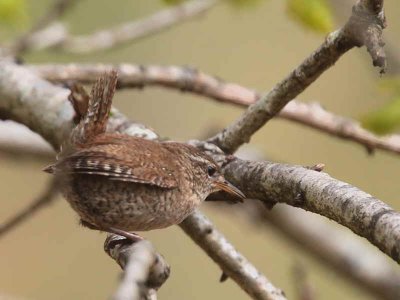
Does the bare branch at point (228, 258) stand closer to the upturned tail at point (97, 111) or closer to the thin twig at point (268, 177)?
the thin twig at point (268, 177)

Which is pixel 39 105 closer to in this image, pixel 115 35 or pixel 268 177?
pixel 268 177

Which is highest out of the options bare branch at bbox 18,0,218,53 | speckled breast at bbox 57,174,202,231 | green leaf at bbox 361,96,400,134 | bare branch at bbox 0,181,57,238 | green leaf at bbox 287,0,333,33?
green leaf at bbox 287,0,333,33

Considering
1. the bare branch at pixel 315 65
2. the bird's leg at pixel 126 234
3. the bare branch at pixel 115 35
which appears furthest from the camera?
the bare branch at pixel 115 35

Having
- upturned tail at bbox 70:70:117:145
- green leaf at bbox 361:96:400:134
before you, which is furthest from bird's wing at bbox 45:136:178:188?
green leaf at bbox 361:96:400:134

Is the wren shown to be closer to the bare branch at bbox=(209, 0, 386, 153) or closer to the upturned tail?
the upturned tail

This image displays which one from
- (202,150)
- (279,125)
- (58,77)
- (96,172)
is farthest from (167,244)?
(96,172)

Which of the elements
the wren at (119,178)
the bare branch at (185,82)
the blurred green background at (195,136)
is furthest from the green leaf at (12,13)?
the blurred green background at (195,136)

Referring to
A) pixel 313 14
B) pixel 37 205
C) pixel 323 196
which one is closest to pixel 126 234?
pixel 37 205
